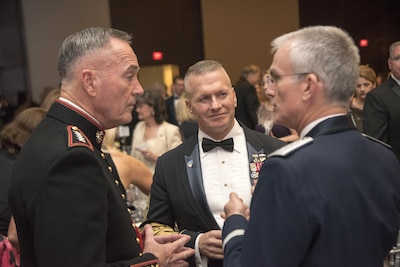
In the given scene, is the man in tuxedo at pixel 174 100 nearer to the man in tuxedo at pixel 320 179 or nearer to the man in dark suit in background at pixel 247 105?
the man in dark suit in background at pixel 247 105

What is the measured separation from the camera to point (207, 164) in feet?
7.91

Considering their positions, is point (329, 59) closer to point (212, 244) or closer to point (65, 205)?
point (65, 205)

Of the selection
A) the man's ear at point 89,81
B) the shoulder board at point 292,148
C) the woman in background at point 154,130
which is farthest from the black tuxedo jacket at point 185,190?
the woman in background at point 154,130

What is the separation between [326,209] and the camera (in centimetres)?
136

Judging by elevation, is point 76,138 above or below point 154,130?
above

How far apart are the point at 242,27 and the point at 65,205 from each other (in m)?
8.96

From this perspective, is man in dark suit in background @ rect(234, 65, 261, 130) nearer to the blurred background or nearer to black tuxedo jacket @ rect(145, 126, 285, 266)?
the blurred background

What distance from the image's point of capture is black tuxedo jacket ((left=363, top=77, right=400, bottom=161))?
4.20 m

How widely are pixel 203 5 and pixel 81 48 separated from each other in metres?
8.57

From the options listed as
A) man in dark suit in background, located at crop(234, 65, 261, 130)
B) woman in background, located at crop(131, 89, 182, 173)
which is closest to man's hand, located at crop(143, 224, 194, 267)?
woman in background, located at crop(131, 89, 182, 173)

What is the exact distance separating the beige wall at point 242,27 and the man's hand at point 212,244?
26.2 feet

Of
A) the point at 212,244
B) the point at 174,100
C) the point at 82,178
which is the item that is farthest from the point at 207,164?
the point at 174,100

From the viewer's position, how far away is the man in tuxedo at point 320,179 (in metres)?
1.36

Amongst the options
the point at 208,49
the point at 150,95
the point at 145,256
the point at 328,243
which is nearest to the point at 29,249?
the point at 145,256
